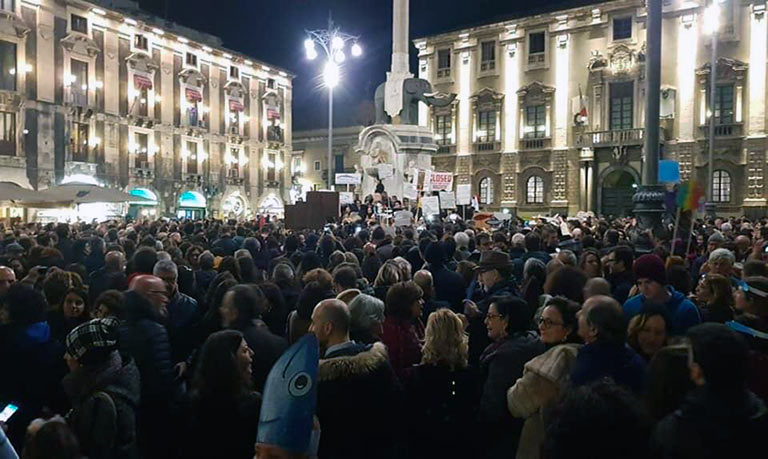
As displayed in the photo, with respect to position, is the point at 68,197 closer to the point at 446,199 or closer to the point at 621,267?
the point at 446,199

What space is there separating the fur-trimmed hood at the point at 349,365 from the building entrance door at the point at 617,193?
40.7 metres

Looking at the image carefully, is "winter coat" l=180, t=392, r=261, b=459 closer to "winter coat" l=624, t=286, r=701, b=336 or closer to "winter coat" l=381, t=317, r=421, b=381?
"winter coat" l=381, t=317, r=421, b=381

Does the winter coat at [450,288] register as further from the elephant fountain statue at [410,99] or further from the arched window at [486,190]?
the arched window at [486,190]

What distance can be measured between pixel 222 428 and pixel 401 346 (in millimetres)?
1768

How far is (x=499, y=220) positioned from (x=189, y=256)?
11629 millimetres

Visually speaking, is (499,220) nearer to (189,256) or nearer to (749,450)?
(189,256)

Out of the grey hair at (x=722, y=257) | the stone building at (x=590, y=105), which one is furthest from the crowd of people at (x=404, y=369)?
the stone building at (x=590, y=105)

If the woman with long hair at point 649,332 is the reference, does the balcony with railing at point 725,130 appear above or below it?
above

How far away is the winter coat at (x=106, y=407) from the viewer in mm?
3510

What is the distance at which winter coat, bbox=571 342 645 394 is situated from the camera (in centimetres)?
367

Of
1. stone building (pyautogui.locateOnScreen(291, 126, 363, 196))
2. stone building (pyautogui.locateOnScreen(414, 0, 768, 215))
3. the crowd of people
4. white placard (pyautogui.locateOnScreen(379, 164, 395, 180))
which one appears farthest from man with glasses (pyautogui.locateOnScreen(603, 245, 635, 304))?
stone building (pyautogui.locateOnScreen(291, 126, 363, 196))

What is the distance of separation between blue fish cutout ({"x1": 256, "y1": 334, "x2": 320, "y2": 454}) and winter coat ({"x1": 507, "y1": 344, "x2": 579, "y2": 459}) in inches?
61.7

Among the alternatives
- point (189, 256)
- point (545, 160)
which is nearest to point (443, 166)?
point (545, 160)

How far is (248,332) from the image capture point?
4855 millimetres
